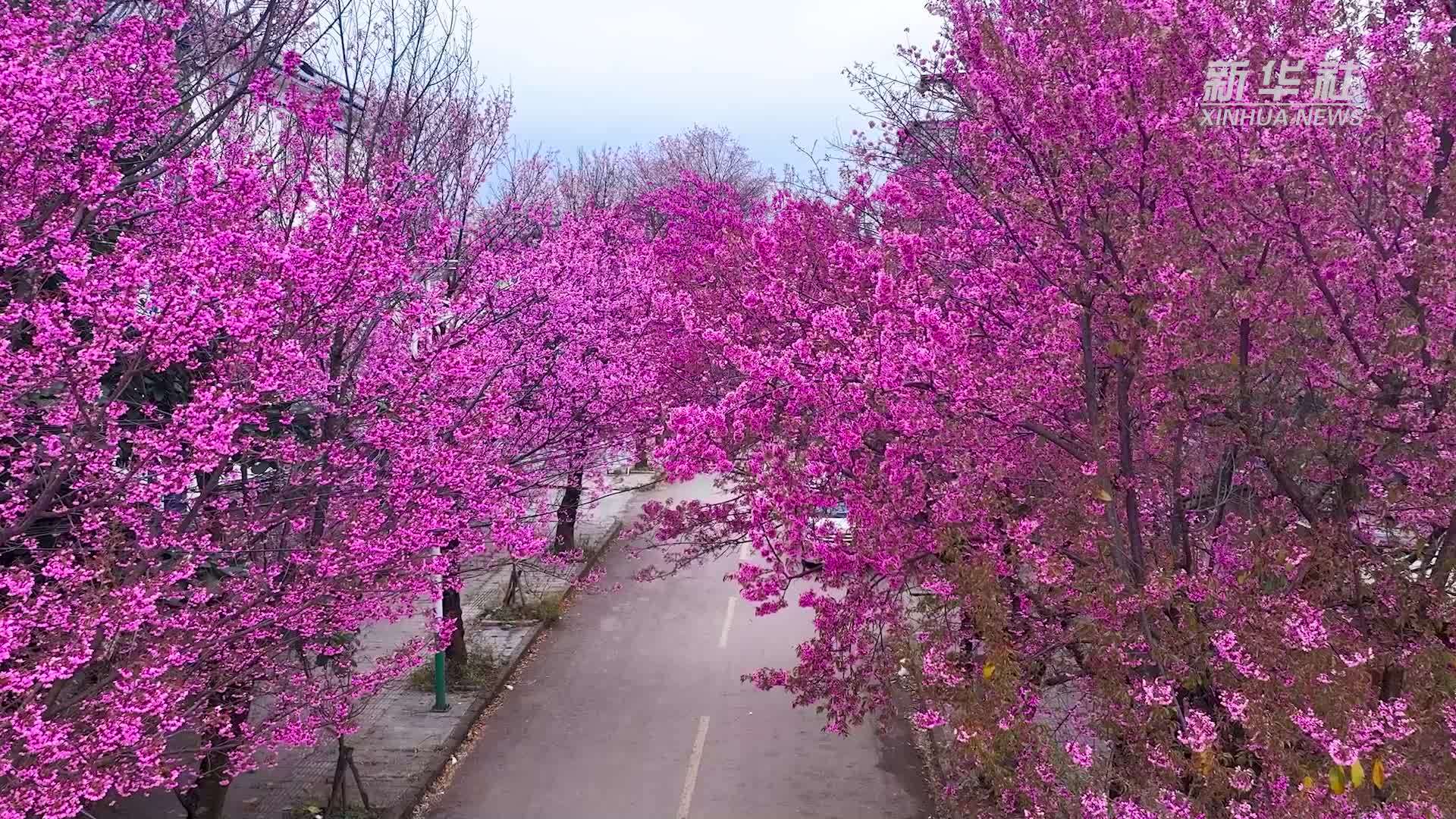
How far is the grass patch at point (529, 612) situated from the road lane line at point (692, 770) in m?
4.98

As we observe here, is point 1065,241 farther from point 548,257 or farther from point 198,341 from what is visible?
point 548,257

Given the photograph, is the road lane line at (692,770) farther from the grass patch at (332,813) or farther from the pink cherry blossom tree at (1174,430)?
the pink cherry blossom tree at (1174,430)

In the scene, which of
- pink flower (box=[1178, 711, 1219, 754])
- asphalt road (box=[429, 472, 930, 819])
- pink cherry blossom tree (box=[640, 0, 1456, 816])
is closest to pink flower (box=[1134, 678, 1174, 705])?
pink cherry blossom tree (box=[640, 0, 1456, 816])

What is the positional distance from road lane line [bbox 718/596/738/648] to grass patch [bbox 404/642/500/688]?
3753 millimetres

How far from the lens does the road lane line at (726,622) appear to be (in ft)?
49.7

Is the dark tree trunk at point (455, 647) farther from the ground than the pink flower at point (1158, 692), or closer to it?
closer to it

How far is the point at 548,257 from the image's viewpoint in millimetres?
14547

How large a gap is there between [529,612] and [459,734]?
477 centimetres

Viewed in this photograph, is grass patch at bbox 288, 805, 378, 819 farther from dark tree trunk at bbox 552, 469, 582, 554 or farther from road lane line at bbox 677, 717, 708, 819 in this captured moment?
dark tree trunk at bbox 552, 469, 582, 554

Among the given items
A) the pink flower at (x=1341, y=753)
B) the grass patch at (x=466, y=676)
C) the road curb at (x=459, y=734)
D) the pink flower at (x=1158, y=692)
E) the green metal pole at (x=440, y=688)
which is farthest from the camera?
the grass patch at (x=466, y=676)

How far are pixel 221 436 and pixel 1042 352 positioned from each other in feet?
17.1

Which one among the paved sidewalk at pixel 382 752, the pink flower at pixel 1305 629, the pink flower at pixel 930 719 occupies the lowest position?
the paved sidewalk at pixel 382 752

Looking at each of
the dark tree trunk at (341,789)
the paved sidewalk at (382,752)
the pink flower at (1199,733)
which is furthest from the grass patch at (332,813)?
the pink flower at (1199,733)

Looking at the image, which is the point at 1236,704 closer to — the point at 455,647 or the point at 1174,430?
the point at 1174,430
